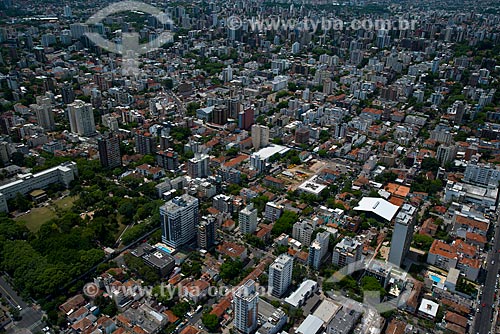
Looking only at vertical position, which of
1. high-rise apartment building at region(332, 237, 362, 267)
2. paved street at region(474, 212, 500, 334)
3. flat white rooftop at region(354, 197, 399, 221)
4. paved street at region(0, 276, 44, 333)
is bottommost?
paved street at region(0, 276, 44, 333)

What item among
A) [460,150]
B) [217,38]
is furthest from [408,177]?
A: [217,38]

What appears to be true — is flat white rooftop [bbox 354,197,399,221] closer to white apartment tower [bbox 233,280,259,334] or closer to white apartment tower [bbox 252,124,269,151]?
white apartment tower [bbox 252,124,269,151]

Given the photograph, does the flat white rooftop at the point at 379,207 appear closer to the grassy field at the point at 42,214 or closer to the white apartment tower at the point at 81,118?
the grassy field at the point at 42,214

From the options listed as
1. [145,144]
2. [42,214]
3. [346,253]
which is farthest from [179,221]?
[145,144]

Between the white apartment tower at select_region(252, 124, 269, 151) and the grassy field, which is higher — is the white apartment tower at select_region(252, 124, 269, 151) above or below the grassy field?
above

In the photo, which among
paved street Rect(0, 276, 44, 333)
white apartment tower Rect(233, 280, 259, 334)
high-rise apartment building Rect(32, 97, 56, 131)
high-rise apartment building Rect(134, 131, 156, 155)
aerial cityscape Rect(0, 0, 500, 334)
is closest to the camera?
white apartment tower Rect(233, 280, 259, 334)

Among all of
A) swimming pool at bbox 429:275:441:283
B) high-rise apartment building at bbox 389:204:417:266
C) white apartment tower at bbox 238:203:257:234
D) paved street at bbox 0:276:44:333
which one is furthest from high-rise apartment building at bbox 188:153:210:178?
swimming pool at bbox 429:275:441:283

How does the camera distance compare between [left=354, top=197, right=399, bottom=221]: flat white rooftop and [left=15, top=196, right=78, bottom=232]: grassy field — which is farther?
[left=354, top=197, right=399, bottom=221]: flat white rooftop

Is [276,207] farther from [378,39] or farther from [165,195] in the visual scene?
[378,39]
